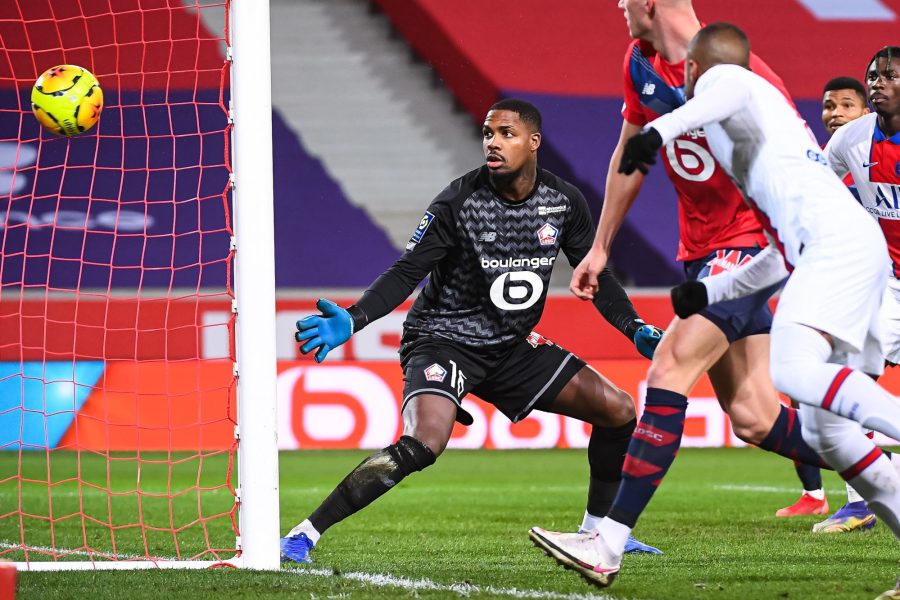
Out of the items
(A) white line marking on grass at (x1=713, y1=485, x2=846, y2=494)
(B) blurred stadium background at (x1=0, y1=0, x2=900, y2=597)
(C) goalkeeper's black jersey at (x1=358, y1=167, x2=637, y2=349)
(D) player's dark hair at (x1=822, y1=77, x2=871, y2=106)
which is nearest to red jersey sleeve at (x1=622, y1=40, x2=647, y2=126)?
(C) goalkeeper's black jersey at (x1=358, y1=167, x2=637, y2=349)

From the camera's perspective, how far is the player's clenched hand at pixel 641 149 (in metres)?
3.30

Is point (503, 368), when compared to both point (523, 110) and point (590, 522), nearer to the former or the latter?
point (590, 522)

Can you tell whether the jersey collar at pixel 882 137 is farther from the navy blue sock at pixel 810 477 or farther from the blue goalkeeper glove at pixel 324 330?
the blue goalkeeper glove at pixel 324 330

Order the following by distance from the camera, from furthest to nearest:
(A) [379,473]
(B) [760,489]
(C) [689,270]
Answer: (B) [760,489] < (C) [689,270] < (A) [379,473]

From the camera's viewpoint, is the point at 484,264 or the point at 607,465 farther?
the point at 607,465

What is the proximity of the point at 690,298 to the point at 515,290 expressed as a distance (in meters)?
1.24

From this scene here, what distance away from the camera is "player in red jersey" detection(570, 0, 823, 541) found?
12.5ft

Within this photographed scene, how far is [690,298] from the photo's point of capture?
3.76m

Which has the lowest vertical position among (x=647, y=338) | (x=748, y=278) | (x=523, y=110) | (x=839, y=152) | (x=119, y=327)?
(x=119, y=327)

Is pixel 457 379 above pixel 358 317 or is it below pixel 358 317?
below

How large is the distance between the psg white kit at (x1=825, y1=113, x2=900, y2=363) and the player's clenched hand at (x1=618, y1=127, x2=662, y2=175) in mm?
2675

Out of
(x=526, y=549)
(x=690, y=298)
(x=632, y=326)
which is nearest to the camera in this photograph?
(x=690, y=298)

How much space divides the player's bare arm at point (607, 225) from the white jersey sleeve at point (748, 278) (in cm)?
44

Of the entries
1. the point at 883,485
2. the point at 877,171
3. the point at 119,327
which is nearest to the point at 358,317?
the point at 883,485
